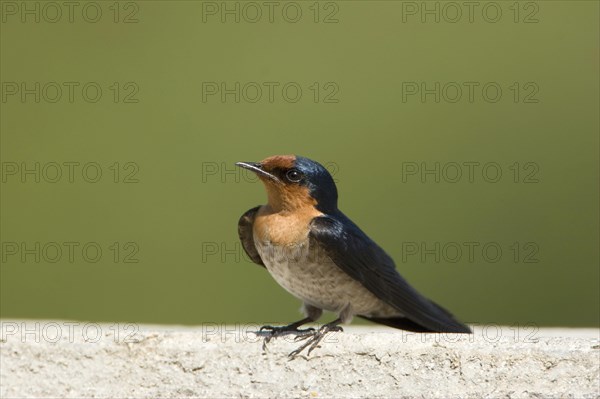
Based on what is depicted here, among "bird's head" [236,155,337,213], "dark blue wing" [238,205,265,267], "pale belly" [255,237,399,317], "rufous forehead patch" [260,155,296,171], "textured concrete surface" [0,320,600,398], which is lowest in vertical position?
"textured concrete surface" [0,320,600,398]

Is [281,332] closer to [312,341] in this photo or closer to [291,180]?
[312,341]

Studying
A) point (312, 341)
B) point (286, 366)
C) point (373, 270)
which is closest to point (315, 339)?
point (312, 341)

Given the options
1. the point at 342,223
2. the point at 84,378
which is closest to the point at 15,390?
the point at 84,378

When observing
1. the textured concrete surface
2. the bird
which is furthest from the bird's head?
the textured concrete surface

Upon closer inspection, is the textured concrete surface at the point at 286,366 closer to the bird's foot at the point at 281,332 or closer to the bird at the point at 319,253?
the bird's foot at the point at 281,332

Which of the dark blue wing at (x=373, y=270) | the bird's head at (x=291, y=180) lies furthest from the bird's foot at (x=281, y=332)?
the bird's head at (x=291, y=180)

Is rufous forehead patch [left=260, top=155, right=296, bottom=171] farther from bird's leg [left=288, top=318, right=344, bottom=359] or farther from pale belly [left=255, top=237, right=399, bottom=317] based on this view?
bird's leg [left=288, top=318, right=344, bottom=359]

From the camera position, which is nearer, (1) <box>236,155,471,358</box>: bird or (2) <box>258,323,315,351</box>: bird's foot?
(2) <box>258,323,315,351</box>: bird's foot
